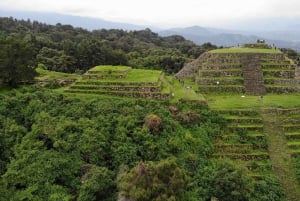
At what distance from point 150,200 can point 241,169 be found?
5280 millimetres

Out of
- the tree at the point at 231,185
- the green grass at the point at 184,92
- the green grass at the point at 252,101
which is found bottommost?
the tree at the point at 231,185

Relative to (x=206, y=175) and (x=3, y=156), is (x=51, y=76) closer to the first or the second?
(x=3, y=156)

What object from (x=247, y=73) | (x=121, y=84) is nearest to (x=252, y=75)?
(x=247, y=73)

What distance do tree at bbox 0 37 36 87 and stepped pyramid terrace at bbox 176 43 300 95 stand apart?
11.4m

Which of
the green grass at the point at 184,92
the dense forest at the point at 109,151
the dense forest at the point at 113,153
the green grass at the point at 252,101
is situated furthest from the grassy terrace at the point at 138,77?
the green grass at the point at 252,101

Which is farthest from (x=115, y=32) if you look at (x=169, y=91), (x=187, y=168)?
(x=187, y=168)

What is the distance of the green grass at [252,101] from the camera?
999 inches

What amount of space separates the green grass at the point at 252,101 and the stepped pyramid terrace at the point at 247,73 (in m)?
0.86

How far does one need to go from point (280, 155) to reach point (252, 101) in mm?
5248

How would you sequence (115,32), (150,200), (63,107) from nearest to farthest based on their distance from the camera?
(150,200) < (63,107) < (115,32)

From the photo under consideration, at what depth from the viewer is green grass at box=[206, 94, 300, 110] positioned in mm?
25375

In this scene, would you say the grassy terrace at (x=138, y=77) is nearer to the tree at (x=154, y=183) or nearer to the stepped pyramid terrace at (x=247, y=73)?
the stepped pyramid terrace at (x=247, y=73)

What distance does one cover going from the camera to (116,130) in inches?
866

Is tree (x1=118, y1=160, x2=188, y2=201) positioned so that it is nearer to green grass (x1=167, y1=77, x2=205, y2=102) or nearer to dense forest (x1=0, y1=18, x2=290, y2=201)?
dense forest (x1=0, y1=18, x2=290, y2=201)
